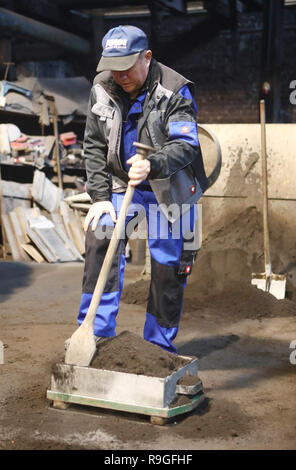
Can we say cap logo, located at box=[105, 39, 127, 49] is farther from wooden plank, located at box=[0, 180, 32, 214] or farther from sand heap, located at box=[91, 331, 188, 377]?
wooden plank, located at box=[0, 180, 32, 214]

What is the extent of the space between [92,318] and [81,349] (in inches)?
6.0

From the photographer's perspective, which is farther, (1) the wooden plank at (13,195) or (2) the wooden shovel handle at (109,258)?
(1) the wooden plank at (13,195)

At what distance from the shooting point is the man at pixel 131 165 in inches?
127

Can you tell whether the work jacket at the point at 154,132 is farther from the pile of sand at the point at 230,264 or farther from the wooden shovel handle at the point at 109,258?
the pile of sand at the point at 230,264

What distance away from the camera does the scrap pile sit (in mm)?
8633

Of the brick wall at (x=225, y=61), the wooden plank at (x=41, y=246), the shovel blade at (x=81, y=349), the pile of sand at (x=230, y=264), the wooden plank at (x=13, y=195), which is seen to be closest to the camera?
the shovel blade at (x=81, y=349)

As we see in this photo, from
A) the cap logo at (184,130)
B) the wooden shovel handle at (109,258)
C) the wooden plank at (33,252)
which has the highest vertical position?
the cap logo at (184,130)

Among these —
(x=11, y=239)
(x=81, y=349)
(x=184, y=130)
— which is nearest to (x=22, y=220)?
(x=11, y=239)

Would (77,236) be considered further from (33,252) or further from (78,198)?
(33,252)

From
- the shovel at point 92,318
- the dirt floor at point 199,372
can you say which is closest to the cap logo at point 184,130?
the shovel at point 92,318

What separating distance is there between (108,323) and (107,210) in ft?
1.86

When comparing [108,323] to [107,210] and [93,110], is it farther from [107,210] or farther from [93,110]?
[93,110]
